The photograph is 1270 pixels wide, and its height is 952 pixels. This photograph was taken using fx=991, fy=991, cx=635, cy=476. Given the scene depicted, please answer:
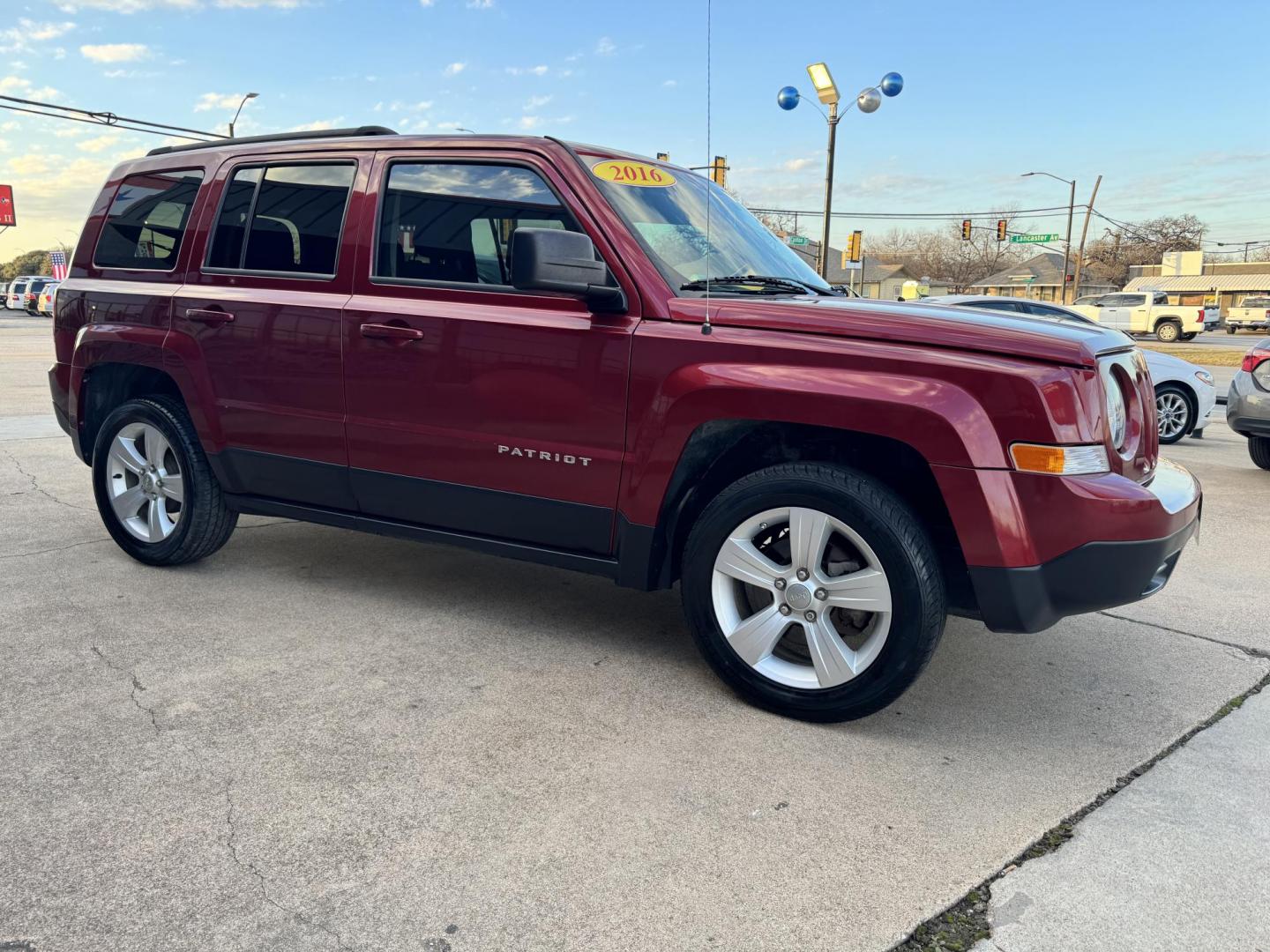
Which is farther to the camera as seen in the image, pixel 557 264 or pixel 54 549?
pixel 54 549

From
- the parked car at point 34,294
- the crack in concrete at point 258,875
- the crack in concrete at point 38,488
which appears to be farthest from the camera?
the parked car at point 34,294

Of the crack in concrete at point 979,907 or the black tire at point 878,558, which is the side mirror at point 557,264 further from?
the crack in concrete at point 979,907

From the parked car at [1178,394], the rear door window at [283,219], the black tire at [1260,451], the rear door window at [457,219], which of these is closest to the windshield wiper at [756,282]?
the rear door window at [457,219]

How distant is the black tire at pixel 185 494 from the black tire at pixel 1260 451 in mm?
7899

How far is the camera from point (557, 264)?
3.23 m

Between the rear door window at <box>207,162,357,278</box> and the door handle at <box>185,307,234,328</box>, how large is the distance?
0.67 ft

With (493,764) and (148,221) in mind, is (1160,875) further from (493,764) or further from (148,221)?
(148,221)

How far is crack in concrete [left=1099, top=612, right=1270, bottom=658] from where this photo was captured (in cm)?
396

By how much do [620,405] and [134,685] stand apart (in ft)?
6.27

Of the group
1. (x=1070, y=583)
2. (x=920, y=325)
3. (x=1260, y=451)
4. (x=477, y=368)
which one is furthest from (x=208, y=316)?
(x=1260, y=451)

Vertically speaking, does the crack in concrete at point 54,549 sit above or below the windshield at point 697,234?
below

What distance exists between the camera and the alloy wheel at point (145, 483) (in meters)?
4.60

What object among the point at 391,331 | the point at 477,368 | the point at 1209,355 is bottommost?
the point at 1209,355

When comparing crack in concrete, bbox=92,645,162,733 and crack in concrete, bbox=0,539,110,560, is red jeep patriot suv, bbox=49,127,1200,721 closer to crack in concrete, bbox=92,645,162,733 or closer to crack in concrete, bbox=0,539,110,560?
crack in concrete, bbox=0,539,110,560
